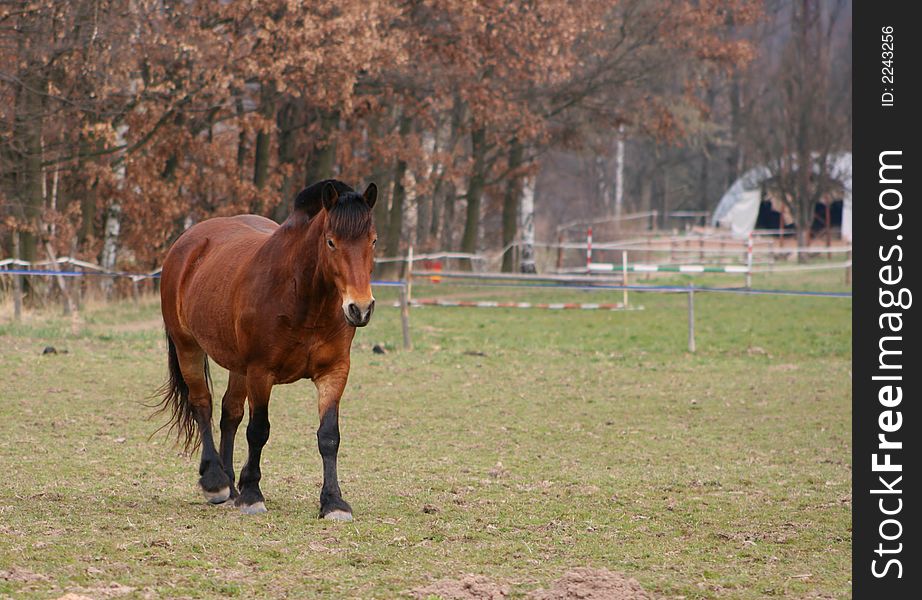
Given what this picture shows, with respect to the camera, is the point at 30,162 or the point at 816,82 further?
the point at 816,82

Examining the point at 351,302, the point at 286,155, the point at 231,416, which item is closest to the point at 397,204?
the point at 286,155

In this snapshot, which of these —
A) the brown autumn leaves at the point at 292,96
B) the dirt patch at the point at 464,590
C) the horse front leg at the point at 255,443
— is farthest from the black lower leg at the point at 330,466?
the brown autumn leaves at the point at 292,96

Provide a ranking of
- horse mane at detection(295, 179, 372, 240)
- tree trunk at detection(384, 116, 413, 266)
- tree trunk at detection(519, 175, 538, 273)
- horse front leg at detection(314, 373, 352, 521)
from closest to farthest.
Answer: horse mane at detection(295, 179, 372, 240)
horse front leg at detection(314, 373, 352, 521)
tree trunk at detection(384, 116, 413, 266)
tree trunk at detection(519, 175, 538, 273)

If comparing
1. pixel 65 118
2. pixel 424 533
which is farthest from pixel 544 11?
pixel 424 533

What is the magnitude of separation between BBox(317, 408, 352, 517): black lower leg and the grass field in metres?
0.12

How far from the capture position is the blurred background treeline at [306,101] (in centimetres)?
1884

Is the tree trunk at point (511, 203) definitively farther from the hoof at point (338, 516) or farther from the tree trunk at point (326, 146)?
the hoof at point (338, 516)

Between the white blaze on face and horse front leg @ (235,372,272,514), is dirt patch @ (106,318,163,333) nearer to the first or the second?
horse front leg @ (235,372,272,514)

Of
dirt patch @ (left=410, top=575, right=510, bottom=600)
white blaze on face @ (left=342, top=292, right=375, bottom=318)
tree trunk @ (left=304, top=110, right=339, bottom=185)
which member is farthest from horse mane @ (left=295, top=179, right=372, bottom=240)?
tree trunk @ (left=304, top=110, right=339, bottom=185)

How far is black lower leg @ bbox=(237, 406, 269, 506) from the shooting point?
6.69 m

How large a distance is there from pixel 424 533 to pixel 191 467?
111 inches

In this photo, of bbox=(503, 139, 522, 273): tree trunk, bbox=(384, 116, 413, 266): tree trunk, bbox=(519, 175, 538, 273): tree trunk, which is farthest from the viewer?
bbox=(519, 175, 538, 273): tree trunk
